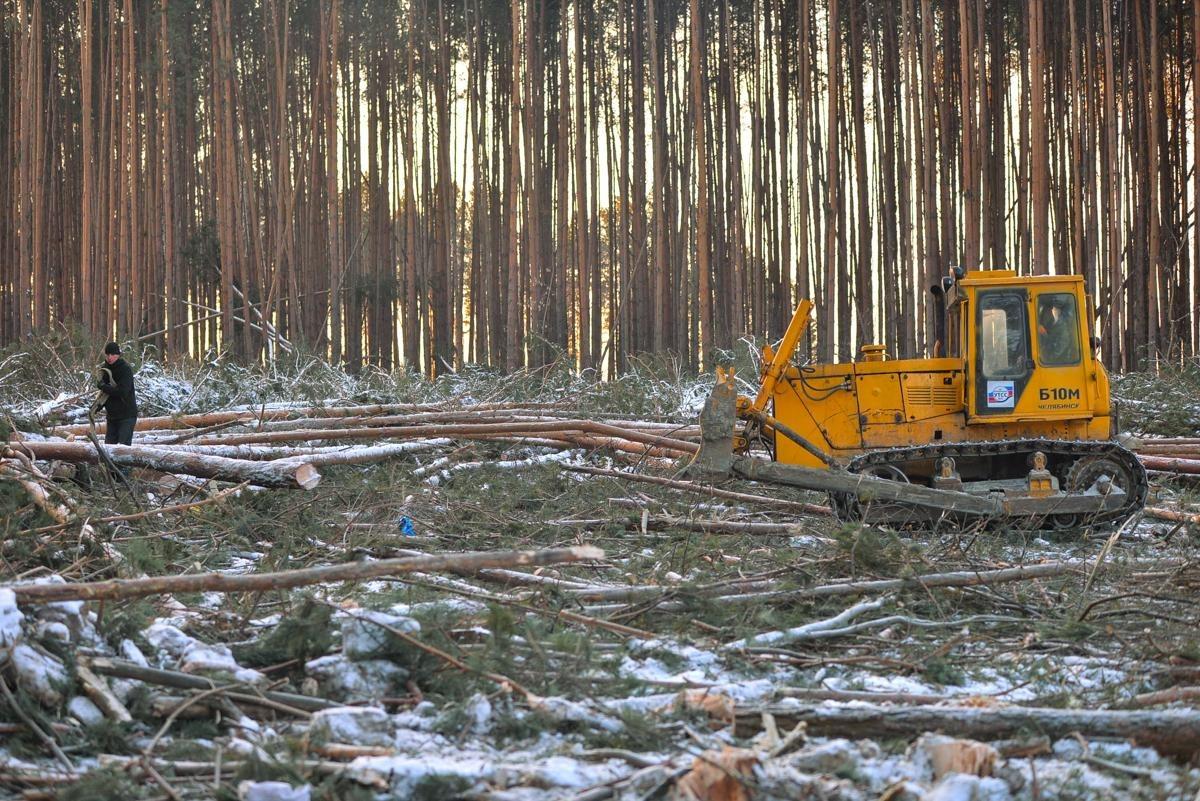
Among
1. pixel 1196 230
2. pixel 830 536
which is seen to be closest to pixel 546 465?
pixel 830 536

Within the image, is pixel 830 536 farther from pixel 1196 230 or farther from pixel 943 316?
pixel 1196 230

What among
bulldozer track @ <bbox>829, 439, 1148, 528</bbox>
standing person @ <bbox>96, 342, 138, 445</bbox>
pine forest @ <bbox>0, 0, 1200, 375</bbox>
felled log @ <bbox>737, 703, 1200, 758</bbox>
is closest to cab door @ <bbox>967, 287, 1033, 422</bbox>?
bulldozer track @ <bbox>829, 439, 1148, 528</bbox>

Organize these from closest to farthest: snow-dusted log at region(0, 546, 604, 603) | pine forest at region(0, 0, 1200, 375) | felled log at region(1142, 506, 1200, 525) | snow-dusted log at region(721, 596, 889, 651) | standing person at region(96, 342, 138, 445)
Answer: snow-dusted log at region(0, 546, 604, 603) < snow-dusted log at region(721, 596, 889, 651) < felled log at region(1142, 506, 1200, 525) < standing person at region(96, 342, 138, 445) < pine forest at region(0, 0, 1200, 375)

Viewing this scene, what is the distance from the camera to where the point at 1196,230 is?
15578mm

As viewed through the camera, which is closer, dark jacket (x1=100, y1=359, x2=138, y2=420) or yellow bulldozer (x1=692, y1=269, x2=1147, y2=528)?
yellow bulldozer (x1=692, y1=269, x2=1147, y2=528)

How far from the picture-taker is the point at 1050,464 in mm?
8172

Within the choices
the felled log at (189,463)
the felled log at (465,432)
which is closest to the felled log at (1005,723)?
the felled log at (189,463)

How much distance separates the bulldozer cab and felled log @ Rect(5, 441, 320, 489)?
4.13 metres

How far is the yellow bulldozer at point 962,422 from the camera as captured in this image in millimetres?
7719

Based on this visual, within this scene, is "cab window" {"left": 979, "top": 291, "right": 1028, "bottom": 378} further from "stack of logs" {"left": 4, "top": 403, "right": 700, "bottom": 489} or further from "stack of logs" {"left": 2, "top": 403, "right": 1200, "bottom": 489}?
"stack of logs" {"left": 4, "top": 403, "right": 700, "bottom": 489}

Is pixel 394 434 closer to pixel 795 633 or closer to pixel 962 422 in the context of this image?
pixel 962 422

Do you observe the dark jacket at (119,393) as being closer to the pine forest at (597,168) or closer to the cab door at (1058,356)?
the pine forest at (597,168)

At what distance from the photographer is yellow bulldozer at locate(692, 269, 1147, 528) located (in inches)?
304

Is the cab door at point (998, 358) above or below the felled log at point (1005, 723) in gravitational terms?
above
